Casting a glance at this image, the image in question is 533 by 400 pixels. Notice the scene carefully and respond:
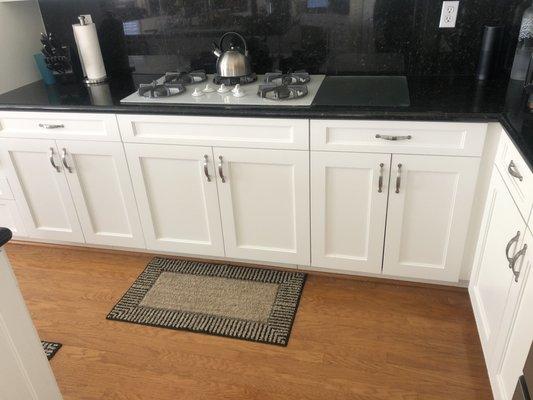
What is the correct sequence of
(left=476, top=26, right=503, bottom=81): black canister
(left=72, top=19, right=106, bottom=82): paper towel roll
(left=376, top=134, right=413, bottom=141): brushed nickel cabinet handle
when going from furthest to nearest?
(left=72, top=19, right=106, bottom=82): paper towel roll
(left=476, top=26, right=503, bottom=81): black canister
(left=376, top=134, right=413, bottom=141): brushed nickel cabinet handle

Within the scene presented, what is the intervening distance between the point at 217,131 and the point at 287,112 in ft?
1.10

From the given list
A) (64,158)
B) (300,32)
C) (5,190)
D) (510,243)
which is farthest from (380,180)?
(5,190)

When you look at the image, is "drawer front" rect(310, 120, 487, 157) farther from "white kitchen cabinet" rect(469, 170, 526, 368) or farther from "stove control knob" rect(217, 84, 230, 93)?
"stove control knob" rect(217, 84, 230, 93)

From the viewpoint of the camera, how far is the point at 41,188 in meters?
2.37

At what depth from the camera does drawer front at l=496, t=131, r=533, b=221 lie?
4.36 feet

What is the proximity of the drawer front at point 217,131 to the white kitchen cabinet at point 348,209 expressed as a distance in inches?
5.5

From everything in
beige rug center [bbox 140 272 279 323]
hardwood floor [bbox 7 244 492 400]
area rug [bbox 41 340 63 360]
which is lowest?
hardwood floor [bbox 7 244 492 400]

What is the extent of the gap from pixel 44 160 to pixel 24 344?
132cm

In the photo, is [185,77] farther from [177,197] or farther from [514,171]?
[514,171]

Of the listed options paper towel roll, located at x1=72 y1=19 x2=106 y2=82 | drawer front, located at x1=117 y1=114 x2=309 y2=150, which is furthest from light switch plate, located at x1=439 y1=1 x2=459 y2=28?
paper towel roll, located at x1=72 y1=19 x2=106 y2=82

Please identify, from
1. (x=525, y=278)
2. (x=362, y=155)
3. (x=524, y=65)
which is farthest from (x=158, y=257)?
(x=524, y=65)

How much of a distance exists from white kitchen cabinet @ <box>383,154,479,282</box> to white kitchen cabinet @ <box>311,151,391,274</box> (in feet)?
0.15

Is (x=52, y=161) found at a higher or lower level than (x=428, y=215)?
higher

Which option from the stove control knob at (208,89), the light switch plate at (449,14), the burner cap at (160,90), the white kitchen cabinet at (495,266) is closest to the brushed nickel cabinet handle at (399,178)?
the white kitchen cabinet at (495,266)
